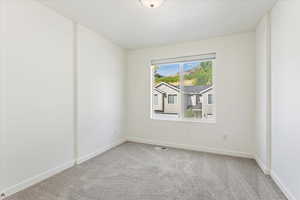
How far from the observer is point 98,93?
3.13 metres

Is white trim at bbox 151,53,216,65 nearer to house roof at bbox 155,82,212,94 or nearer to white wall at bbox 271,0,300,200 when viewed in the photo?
house roof at bbox 155,82,212,94

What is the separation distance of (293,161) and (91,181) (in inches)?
96.3

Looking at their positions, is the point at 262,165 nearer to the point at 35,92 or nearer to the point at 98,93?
the point at 98,93

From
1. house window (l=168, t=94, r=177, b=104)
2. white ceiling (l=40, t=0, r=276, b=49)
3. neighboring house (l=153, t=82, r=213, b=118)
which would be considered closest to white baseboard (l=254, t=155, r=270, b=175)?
neighboring house (l=153, t=82, r=213, b=118)

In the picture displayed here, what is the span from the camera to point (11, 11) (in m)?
1.80

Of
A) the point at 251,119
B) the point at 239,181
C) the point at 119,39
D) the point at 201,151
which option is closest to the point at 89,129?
Answer: the point at 119,39

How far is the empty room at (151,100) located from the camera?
5.93 feet

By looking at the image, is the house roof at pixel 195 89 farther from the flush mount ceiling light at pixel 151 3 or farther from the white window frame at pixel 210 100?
the flush mount ceiling light at pixel 151 3

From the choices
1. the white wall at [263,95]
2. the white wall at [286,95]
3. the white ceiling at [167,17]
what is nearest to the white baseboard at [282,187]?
the white wall at [286,95]

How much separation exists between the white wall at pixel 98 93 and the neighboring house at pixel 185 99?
0.95 metres

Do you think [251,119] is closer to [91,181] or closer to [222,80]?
[222,80]

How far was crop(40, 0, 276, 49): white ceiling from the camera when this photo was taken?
2.10m

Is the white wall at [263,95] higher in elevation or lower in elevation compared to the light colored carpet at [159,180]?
higher

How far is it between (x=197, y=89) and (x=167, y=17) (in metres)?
1.72
